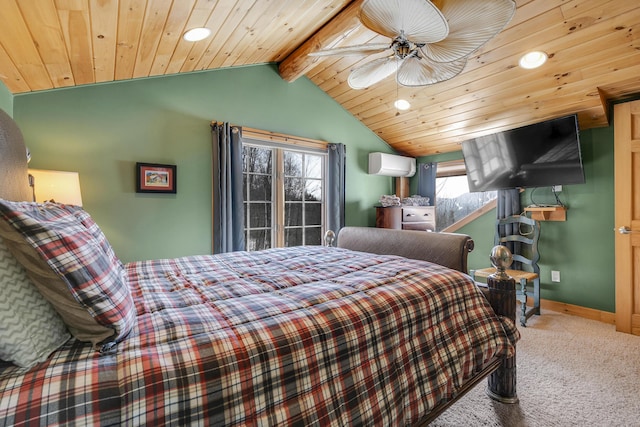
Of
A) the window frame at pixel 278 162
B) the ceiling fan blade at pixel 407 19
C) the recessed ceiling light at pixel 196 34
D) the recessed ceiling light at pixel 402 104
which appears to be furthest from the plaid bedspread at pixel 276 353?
the recessed ceiling light at pixel 402 104

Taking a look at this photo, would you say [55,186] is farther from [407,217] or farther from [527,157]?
[527,157]

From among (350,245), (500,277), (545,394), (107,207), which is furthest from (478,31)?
(107,207)

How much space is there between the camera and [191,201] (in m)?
3.17

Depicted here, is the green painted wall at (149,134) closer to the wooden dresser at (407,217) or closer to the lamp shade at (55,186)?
the lamp shade at (55,186)

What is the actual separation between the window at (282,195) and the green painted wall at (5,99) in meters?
1.95

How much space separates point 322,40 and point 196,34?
117 cm

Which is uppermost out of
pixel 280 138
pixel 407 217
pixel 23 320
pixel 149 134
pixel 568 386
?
pixel 280 138

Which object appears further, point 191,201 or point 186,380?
point 191,201

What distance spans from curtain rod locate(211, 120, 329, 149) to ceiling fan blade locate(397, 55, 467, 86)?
1825mm

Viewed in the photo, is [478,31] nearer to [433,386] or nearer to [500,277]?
[500,277]

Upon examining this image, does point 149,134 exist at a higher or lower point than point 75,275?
higher

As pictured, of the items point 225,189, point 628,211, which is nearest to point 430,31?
point 225,189

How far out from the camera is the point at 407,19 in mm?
1589

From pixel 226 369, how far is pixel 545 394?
2.10 metres
